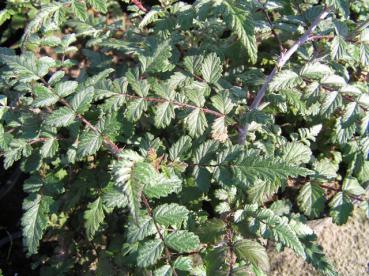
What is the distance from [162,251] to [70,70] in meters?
2.41

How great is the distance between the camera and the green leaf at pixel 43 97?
207cm

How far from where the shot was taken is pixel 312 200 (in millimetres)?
2334

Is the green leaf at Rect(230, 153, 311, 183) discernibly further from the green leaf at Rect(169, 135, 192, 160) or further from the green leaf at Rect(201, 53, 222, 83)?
the green leaf at Rect(201, 53, 222, 83)

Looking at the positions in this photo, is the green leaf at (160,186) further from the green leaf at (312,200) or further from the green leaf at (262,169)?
the green leaf at (312,200)

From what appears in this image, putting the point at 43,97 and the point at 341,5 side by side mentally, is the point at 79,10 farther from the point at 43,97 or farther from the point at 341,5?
the point at 341,5

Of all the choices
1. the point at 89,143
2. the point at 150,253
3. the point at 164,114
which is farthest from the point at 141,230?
→ the point at 164,114

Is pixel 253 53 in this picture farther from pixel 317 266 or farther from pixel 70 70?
pixel 70 70

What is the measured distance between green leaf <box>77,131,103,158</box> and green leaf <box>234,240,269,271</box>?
76cm

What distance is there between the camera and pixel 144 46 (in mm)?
2664

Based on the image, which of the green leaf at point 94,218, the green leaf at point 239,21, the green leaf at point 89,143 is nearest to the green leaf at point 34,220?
the green leaf at point 94,218

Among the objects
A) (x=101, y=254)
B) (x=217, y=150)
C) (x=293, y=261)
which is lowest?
(x=293, y=261)

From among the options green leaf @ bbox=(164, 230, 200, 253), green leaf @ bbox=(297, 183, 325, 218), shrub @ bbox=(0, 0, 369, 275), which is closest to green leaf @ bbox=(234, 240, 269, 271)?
shrub @ bbox=(0, 0, 369, 275)

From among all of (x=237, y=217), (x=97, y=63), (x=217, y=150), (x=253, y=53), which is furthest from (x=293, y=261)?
(x=97, y=63)

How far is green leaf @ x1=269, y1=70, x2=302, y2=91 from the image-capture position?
7.11 feet
